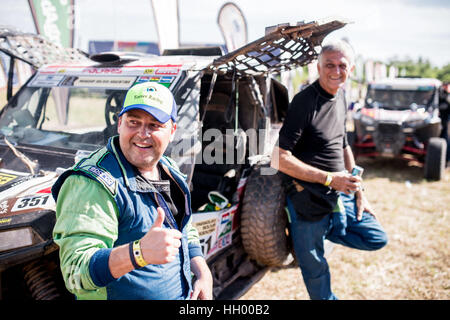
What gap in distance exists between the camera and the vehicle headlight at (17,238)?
1806 mm

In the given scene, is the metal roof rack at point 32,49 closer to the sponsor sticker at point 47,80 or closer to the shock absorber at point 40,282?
the sponsor sticker at point 47,80

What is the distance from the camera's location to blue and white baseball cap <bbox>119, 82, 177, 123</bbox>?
4.83 ft

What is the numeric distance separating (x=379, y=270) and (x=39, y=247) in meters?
3.41

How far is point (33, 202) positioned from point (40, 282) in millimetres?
480

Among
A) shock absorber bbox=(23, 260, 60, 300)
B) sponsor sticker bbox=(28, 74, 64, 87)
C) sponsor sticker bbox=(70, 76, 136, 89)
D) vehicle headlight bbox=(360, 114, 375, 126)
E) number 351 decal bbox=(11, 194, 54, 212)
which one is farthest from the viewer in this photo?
vehicle headlight bbox=(360, 114, 375, 126)

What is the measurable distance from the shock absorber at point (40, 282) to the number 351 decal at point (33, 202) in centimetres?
39

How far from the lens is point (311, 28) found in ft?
7.39

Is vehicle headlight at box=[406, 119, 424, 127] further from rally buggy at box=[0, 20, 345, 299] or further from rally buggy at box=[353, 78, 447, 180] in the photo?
rally buggy at box=[0, 20, 345, 299]

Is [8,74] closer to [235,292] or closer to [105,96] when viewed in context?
[105,96]

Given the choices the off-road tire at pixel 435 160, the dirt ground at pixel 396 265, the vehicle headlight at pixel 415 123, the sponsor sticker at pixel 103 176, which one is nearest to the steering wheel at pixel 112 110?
the sponsor sticker at pixel 103 176

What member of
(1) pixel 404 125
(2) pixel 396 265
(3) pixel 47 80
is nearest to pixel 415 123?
(1) pixel 404 125

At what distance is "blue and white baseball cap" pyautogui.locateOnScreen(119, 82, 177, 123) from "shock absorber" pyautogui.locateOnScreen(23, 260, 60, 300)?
1.20 meters

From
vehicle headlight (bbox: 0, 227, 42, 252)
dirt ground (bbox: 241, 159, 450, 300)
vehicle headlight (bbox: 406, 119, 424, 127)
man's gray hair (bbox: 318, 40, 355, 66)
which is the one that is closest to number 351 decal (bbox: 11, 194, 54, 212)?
vehicle headlight (bbox: 0, 227, 42, 252)
